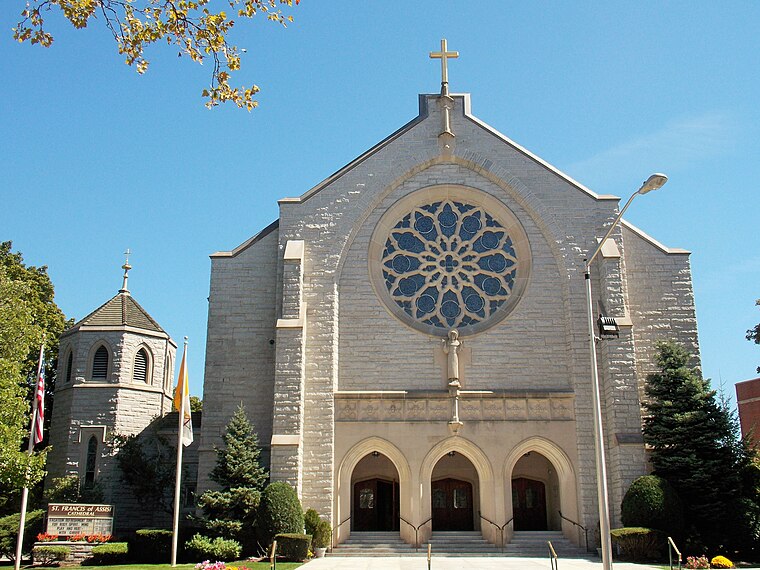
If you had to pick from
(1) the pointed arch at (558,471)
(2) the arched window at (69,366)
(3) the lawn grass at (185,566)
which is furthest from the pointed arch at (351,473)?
A: (2) the arched window at (69,366)

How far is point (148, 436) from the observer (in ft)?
101

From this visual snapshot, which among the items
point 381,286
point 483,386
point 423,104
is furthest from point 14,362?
point 423,104

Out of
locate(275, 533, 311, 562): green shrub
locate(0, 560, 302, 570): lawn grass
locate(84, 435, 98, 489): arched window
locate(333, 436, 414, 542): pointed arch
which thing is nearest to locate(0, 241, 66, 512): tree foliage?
locate(0, 560, 302, 570): lawn grass

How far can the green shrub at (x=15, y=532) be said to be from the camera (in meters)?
25.8

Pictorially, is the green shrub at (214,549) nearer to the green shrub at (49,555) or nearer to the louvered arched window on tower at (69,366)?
the green shrub at (49,555)

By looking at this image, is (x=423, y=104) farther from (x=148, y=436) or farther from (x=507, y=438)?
(x=148, y=436)

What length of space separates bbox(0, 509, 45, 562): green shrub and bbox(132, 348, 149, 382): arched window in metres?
6.34

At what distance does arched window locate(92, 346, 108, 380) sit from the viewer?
1219 inches

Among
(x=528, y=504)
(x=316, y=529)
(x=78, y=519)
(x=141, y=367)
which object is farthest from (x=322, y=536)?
(x=141, y=367)

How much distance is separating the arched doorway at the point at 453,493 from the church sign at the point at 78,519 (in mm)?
10488

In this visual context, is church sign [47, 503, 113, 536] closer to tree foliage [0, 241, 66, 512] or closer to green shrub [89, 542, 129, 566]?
green shrub [89, 542, 129, 566]

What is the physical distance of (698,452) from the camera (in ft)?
78.2

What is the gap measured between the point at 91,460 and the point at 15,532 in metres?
4.11

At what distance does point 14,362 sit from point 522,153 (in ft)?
59.0
